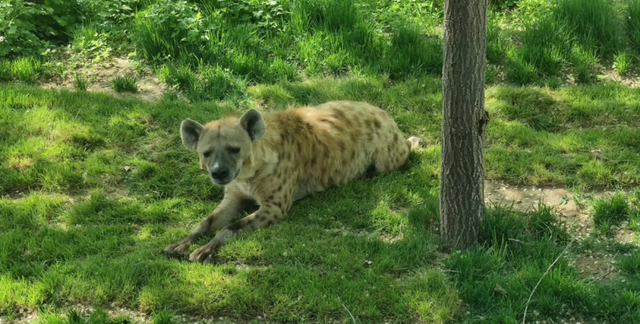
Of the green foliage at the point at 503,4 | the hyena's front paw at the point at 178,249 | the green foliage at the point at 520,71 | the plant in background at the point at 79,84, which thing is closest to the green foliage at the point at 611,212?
the green foliage at the point at 520,71

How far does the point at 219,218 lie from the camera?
4.65 meters

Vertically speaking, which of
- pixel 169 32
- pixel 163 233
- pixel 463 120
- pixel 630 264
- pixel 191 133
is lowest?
pixel 163 233

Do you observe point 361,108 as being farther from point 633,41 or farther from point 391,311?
point 633,41

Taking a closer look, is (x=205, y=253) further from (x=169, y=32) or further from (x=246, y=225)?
(x=169, y=32)

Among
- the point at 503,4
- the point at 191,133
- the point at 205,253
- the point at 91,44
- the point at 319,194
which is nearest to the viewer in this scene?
the point at 205,253

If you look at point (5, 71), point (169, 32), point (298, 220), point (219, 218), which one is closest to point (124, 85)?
point (169, 32)

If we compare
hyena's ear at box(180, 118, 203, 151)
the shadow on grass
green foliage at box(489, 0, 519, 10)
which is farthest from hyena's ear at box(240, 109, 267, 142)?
green foliage at box(489, 0, 519, 10)

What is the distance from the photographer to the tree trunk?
12.3 ft

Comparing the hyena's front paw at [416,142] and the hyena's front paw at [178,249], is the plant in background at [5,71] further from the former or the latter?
the hyena's front paw at [416,142]

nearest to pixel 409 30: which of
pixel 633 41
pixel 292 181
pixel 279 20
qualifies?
pixel 279 20

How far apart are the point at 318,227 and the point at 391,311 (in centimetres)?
100

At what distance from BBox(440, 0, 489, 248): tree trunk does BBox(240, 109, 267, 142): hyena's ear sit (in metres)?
1.22

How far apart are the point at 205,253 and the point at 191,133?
84 cm

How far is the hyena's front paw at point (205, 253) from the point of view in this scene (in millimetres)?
4184
